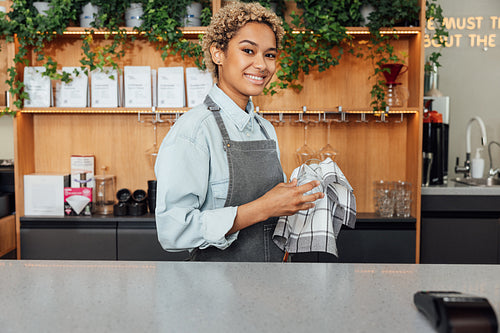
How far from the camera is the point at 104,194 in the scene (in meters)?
3.27

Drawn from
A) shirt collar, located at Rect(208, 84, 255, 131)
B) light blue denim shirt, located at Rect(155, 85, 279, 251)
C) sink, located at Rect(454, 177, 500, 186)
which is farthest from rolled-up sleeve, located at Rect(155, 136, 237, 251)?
sink, located at Rect(454, 177, 500, 186)

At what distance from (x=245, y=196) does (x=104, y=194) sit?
2064 millimetres

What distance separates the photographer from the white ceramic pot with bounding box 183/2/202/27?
120 inches

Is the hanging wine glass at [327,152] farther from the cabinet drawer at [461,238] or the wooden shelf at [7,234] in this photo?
the wooden shelf at [7,234]

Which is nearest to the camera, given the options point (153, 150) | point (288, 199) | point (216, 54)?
point (288, 199)

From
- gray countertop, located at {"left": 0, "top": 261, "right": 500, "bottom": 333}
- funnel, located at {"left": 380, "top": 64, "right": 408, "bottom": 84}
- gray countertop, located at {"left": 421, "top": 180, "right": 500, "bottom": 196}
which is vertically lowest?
gray countertop, located at {"left": 421, "top": 180, "right": 500, "bottom": 196}

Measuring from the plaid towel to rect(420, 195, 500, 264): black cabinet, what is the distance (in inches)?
72.5

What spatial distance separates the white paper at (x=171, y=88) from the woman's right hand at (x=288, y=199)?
79.5 inches

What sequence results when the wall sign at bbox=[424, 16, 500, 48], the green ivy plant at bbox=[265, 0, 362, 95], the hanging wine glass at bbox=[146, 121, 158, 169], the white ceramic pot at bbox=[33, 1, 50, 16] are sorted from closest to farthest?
the green ivy plant at bbox=[265, 0, 362, 95]
the white ceramic pot at bbox=[33, 1, 50, 16]
the hanging wine glass at bbox=[146, 121, 158, 169]
the wall sign at bbox=[424, 16, 500, 48]

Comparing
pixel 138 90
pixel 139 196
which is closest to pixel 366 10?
pixel 138 90

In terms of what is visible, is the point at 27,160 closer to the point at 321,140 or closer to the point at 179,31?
the point at 179,31

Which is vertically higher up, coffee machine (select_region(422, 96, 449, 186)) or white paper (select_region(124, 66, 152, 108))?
white paper (select_region(124, 66, 152, 108))

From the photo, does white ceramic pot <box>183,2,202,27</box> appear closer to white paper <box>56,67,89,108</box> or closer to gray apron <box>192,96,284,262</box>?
white paper <box>56,67,89,108</box>

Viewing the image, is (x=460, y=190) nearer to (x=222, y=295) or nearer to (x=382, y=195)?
(x=382, y=195)
